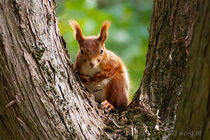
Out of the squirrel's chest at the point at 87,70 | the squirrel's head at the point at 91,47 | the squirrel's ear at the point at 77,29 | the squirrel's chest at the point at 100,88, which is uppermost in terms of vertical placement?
the squirrel's ear at the point at 77,29

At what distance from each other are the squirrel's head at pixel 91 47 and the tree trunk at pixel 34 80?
2.84 ft

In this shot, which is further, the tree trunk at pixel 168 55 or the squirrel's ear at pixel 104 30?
the squirrel's ear at pixel 104 30

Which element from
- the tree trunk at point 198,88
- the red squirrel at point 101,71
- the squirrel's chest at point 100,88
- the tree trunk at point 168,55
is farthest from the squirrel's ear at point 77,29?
the tree trunk at point 198,88

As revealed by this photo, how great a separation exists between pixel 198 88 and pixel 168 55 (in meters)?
0.80

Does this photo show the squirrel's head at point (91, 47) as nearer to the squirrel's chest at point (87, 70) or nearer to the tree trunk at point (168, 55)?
the squirrel's chest at point (87, 70)

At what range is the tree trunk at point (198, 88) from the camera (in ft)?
3.76

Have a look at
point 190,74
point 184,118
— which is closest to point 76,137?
point 184,118

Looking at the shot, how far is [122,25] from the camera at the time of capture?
4.32 metres

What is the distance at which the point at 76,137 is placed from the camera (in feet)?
5.40

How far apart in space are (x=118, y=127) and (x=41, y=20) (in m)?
0.79

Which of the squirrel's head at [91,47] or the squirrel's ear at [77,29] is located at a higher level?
the squirrel's ear at [77,29]

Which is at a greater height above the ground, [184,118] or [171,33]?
[171,33]

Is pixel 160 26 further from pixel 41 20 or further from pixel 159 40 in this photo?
pixel 41 20

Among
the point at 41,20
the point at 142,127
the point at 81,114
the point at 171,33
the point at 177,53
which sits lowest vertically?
the point at 142,127
